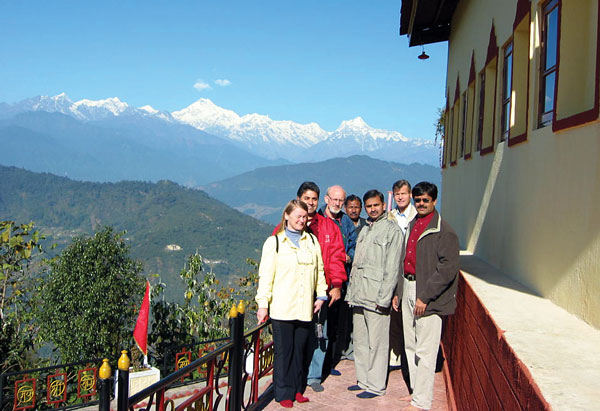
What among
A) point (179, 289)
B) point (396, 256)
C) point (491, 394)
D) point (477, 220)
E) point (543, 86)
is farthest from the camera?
point (179, 289)

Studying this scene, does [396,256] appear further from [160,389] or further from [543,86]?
[160,389]

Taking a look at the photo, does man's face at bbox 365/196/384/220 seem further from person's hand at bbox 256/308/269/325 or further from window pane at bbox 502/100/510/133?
window pane at bbox 502/100/510/133

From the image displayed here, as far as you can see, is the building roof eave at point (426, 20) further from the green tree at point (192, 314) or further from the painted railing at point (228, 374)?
the green tree at point (192, 314)

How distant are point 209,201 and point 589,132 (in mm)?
191505

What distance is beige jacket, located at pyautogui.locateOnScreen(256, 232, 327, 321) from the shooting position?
180 inches

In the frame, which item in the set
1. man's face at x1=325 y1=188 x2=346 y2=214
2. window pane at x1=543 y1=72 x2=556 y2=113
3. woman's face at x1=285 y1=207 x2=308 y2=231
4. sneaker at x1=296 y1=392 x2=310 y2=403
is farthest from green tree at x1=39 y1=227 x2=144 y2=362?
window pane at x1=543 y1=72 x2=556 y2=113

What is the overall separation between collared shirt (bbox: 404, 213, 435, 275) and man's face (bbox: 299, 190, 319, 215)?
86 cm

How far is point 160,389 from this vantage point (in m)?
3.10

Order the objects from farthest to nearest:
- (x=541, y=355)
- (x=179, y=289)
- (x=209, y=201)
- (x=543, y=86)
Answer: (x=209, y=201)
(x=179, y=289)
(x=543, y=86)
(x=541, y=355)

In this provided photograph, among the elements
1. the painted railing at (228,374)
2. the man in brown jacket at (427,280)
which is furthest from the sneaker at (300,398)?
the man in brown jacket at (427,280)

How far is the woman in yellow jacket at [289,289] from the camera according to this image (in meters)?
4.57

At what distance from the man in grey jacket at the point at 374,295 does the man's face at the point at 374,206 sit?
0.27ft

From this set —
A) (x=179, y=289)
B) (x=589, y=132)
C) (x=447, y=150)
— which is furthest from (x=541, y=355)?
(x=179, y=289)

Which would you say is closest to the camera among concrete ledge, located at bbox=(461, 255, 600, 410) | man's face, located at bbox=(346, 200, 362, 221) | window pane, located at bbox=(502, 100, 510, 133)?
concrete ledge, located at bbox=(461, 255, 600, 410)
